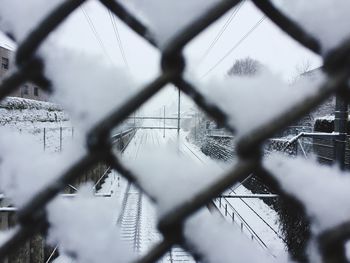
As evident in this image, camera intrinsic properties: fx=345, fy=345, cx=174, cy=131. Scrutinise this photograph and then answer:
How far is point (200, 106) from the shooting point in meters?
0.57

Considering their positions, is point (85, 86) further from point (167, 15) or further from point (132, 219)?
point (132, 219)

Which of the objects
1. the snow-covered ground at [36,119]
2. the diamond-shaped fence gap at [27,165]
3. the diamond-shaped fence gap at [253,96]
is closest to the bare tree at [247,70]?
the diamond-shaped fence gap at [253,96]

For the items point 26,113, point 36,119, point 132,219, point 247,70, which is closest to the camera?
point 247,70

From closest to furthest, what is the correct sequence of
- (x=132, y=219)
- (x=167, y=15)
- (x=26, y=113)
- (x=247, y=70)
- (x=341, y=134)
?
(x=167, y=15) → (x=247, y=70) → (x=341, y=134) → (x=26, y=113) → (x=132, y=219)

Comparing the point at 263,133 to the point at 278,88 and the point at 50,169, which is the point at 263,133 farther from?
the point at 50,169

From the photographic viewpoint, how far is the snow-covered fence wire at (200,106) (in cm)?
53

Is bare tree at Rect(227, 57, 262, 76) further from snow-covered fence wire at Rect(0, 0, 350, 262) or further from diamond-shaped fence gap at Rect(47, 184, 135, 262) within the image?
diamond-shaped fence gap at Rect(47, 184, 135, 262)

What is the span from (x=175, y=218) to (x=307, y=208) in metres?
0.22

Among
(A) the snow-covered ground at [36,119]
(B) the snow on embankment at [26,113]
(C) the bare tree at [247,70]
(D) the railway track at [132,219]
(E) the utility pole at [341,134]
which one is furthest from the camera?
(D) the railway track at [132,219]

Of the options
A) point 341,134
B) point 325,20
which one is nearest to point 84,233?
point 325,20

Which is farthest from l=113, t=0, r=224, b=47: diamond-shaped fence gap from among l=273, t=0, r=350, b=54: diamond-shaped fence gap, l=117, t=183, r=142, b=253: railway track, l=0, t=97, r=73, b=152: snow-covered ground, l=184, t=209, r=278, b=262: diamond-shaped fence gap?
l=117, t=183, r=142, b=253: railway track

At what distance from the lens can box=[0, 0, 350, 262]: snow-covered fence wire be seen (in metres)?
0.53

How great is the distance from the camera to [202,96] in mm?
561

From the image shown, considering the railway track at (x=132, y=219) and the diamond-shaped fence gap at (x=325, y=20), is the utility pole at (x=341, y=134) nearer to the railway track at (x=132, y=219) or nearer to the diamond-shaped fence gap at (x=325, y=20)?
the diamond-shaped fence gap at (x=325, y=20)
